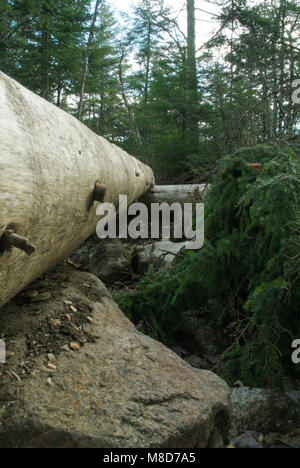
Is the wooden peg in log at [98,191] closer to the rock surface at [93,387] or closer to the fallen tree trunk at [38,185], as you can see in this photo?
the fallen tree trunk at [38,185]

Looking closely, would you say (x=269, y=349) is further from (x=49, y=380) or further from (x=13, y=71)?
(x=13, y=71)

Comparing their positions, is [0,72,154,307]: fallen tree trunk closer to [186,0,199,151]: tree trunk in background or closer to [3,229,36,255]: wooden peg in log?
[3,229,36,255]: wooden peg in log

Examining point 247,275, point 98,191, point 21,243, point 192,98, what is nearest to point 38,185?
point 21,243

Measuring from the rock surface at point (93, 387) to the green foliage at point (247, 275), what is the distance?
0.46 meters

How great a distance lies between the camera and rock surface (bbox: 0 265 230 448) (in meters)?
1.44

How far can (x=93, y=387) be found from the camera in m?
1.68

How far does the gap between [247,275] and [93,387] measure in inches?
61.1

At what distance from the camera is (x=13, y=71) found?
8.88 m

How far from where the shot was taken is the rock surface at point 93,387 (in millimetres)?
1437

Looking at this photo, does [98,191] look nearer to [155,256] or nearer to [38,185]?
[38,185]

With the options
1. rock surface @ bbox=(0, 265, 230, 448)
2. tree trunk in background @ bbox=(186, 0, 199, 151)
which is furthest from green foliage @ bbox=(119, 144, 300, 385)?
tree trunk in background @ bbox=(186, 0, 199, 151)

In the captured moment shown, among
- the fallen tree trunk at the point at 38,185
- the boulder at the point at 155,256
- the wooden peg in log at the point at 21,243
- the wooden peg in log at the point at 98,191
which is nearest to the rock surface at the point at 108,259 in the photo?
the boulder at the point at 155,256

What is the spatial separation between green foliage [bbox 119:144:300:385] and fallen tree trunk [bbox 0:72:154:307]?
110cm
